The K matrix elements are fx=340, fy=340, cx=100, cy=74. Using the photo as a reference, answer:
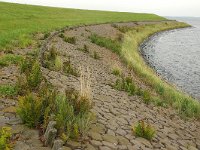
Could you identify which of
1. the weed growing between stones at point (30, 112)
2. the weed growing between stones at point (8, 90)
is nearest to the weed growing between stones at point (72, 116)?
the weed growing between stones at point (30, 112)

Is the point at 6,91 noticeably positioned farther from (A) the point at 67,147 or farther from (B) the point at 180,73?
(B) the point at 180,73

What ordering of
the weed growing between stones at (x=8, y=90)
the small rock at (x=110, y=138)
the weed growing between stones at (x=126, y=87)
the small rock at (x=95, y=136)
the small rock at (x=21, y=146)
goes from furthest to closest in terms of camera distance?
1. the weed growing between stones at (x=126, y=87)
2. the weed growing between stones at (x=8, y=90)
3. the small rock at (x=110, y=138)
4. the small rock at (x=95, y=136)
5. the small rock at (x=21, y=146)

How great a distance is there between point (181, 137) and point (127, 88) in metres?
4.21

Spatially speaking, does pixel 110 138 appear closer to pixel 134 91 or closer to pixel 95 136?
pixel 95 136

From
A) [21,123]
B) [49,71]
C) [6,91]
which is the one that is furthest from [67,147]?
[49,71]

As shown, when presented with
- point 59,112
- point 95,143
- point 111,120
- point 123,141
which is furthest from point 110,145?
point 111,120

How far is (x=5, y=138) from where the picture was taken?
267 inches

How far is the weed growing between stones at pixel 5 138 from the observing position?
21.6 ft

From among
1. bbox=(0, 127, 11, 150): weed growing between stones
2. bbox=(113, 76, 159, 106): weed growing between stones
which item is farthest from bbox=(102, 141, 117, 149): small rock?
bbox=(113, 76, 159, 106): weed growing between stones

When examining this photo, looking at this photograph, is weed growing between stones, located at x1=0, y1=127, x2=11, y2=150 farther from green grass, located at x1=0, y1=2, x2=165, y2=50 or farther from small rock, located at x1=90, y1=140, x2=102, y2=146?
green grass, located at x1=0, y1=2, x2=165, y2=50

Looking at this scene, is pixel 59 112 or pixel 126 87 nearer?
pixel 59 112

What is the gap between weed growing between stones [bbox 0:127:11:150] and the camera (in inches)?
260

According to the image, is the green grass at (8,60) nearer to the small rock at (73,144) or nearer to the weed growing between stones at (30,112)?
the weed growing between stones at (30,112)

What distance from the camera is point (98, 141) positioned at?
7953 millimetres
